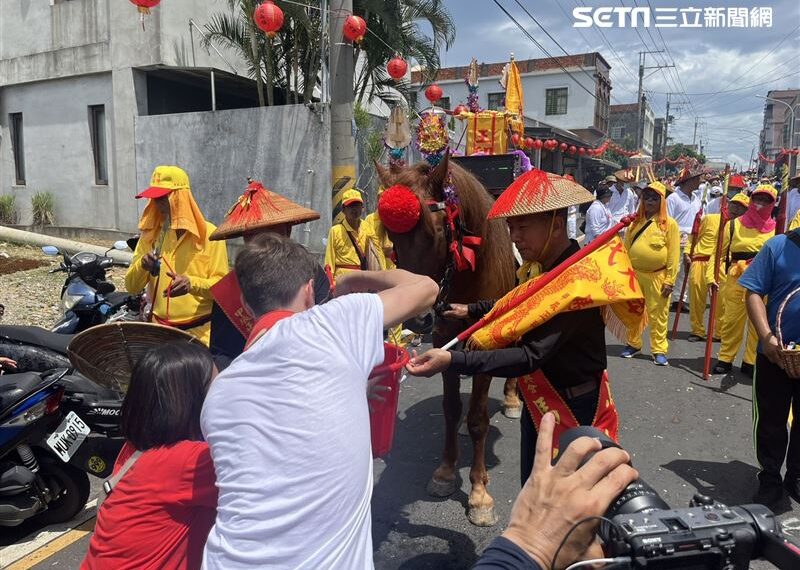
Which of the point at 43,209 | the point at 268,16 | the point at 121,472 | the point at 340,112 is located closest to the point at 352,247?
the point at 340,112

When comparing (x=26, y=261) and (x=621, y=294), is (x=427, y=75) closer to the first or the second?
(x=26, y=261)

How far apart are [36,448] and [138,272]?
3.78 feet

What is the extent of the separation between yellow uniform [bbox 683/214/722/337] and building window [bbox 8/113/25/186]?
14.6 meters

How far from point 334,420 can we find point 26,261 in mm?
10836

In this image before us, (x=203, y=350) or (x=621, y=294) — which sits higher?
(x=621, y=294)

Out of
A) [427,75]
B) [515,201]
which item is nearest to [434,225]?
[515,201]

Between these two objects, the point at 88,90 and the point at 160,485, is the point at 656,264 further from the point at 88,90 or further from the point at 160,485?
the point at 88,90

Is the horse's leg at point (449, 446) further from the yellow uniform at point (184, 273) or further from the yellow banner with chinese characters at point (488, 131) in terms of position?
the yellow banner with chinese characters at point (488, 131)

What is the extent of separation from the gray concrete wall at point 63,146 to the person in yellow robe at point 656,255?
37.1 feet

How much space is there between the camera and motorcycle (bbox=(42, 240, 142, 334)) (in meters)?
4.76

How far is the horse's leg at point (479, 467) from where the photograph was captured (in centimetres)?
325

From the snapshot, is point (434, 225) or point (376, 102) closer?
point (434, 225)

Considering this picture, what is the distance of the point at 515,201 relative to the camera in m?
2.28

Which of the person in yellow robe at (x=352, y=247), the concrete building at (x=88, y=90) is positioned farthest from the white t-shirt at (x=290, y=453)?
the concrete building at (x=88, y=90)
